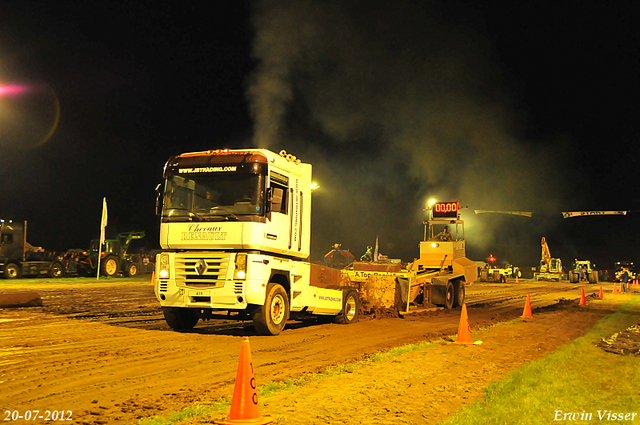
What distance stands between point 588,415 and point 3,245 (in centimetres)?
3362

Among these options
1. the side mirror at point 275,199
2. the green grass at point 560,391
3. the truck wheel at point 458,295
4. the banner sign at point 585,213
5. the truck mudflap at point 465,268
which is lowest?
the green grass at point 560,391

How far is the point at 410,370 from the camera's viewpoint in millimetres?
8211

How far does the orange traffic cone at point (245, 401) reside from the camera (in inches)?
196

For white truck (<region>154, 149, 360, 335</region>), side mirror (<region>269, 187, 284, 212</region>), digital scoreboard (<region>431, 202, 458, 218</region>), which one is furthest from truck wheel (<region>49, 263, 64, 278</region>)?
side mirror (<region>269, 187, 284, 212</region>)

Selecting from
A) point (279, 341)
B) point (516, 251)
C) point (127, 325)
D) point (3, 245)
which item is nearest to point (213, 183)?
point (279, 341)

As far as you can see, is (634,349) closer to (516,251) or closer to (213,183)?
(213,183)

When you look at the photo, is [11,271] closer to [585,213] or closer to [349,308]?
[349,308]

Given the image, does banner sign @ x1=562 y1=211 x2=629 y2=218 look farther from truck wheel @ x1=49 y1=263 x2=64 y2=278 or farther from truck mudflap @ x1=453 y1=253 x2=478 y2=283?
truck wheel @ x1=49 y1=263 x2=64 y2=278

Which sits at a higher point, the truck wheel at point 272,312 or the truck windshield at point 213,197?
the truck windshield at point 213,197

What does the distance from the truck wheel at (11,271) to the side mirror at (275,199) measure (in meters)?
27.4

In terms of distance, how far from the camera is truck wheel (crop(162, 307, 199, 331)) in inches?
460

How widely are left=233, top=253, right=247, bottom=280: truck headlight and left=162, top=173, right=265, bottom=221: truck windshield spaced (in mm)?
766

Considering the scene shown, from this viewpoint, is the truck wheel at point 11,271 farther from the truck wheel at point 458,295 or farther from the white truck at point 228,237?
the truck wheel at point 458,295

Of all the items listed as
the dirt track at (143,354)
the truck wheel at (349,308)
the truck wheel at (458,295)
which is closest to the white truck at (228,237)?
the dirt track at (143,354)
